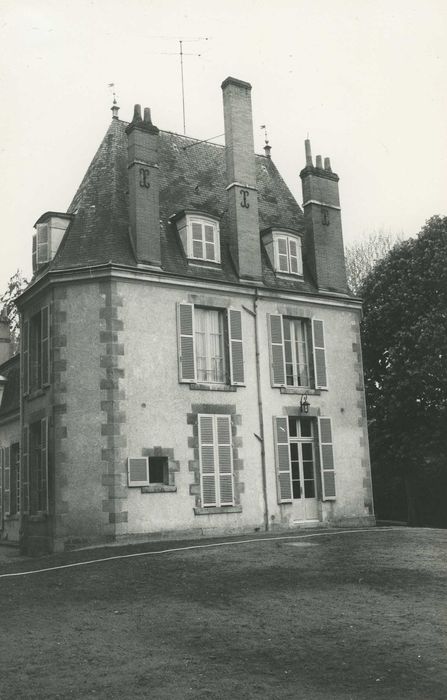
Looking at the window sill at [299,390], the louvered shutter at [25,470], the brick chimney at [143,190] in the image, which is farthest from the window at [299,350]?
the louvered shutter at [25,470]

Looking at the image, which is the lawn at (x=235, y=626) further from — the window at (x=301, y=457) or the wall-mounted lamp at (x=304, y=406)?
the wall-mounted lamp at (x=304, y=406)

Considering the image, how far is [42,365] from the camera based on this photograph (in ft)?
60.2

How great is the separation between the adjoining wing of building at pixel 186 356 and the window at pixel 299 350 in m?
0.04

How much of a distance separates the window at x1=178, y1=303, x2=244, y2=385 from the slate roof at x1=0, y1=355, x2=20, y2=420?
719 centimetres

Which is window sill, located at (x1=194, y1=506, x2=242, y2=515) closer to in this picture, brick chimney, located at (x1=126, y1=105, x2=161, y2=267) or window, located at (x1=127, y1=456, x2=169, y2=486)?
window, located at (x1=127, y1=456, x2=169, y2=486)

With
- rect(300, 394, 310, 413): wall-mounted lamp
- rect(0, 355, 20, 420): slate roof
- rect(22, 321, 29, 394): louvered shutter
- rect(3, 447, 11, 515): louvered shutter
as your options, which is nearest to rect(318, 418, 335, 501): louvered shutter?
rect(300, 394, 310, 413): wall-mounted lamp

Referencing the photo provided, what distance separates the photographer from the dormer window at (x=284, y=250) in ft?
66.0

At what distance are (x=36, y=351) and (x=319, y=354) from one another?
6988 mm

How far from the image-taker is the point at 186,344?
1778 centimetres

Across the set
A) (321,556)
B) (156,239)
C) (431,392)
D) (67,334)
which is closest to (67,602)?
(321,556)

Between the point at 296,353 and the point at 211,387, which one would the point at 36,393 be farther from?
the point at 296,353

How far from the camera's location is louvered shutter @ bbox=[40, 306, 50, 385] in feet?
58.5

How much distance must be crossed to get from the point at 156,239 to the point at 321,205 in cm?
535

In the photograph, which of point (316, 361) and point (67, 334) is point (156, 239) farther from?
point (316, 361)
